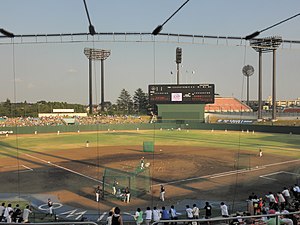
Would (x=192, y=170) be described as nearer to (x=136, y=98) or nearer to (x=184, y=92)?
(x=184, y=92)

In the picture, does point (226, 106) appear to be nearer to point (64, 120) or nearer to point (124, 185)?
point (64, 120)

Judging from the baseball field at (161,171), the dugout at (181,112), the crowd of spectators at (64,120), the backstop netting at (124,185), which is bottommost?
the baseball field at (161,171)

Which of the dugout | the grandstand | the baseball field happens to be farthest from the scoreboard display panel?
the grandstand

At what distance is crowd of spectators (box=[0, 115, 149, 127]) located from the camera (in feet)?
165

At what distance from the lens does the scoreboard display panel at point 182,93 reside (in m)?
46.6

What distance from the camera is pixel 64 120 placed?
59.6m

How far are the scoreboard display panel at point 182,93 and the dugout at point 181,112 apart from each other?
708 cm

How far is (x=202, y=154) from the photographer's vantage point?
30.1 meters

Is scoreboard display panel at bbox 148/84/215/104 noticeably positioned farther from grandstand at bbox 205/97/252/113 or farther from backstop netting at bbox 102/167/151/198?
backstop netting at bbox 102/167/151/198

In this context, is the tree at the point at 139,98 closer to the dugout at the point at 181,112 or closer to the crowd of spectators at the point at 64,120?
the crowd of spectators at the point at 64,120

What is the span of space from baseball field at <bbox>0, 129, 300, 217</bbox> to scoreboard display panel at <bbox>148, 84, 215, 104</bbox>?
1206 centimetres

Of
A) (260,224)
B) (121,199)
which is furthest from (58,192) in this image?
(260,224)

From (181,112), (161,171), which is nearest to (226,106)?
(181,112)

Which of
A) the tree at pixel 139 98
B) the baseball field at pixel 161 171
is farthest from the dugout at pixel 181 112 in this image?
the tree at pixel 139 98
